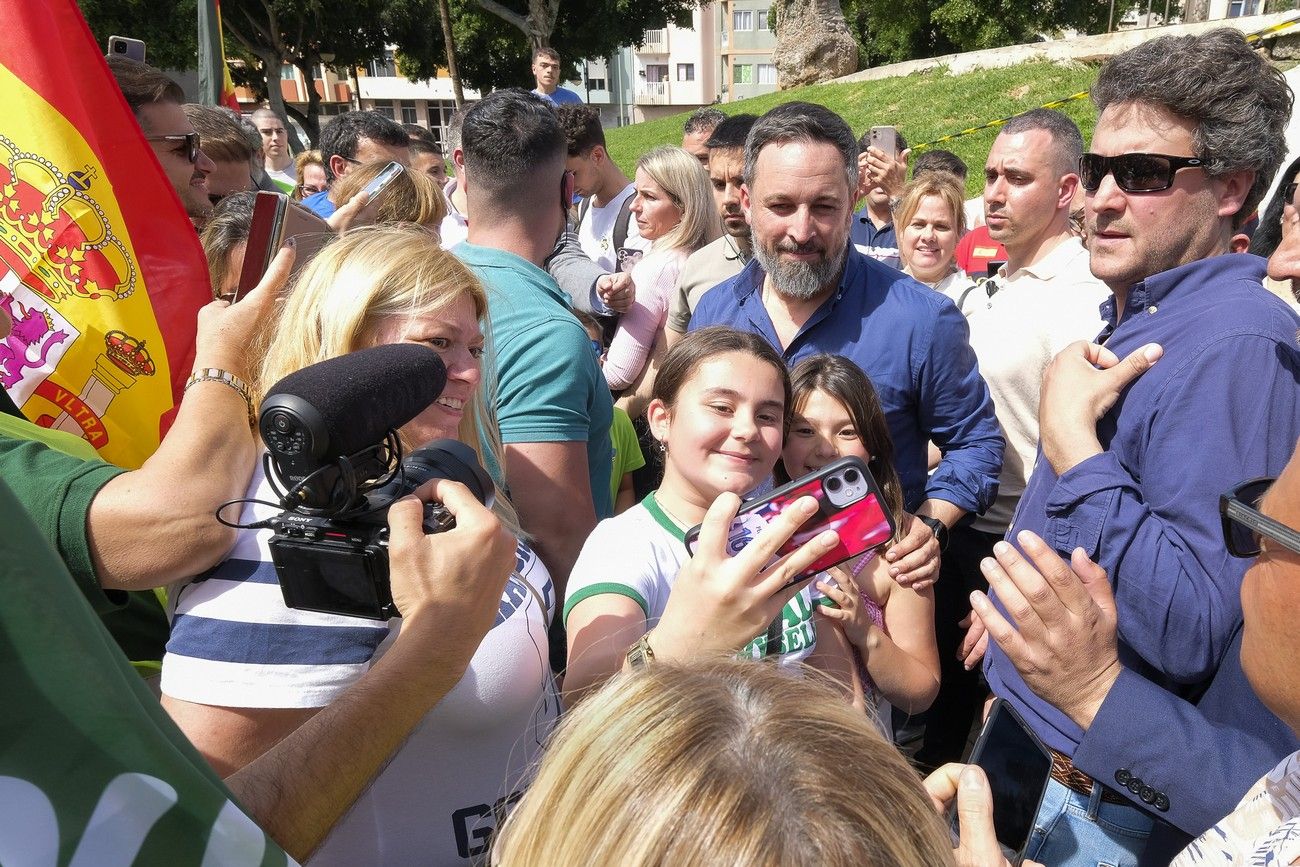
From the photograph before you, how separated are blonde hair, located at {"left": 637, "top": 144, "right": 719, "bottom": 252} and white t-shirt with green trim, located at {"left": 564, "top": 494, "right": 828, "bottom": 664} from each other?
107 inches

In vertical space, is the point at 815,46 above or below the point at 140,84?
above

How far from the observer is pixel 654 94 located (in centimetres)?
6544

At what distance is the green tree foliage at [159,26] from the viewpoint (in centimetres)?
2333

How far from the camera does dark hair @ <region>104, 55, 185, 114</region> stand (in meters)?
3.21

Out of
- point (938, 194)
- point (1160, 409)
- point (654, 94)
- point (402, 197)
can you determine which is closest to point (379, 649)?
point (1160, 409)

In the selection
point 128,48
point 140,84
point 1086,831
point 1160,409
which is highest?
point 128,48

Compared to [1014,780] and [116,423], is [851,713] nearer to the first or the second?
[1014,780]

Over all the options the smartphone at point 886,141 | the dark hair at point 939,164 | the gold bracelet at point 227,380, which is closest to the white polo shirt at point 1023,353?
the dark hair at point 939,164

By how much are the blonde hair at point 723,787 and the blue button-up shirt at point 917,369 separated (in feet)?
6.75

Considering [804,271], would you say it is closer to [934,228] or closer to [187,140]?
[934,228]

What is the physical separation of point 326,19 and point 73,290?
30460 millimetres

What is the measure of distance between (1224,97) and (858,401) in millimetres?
1179

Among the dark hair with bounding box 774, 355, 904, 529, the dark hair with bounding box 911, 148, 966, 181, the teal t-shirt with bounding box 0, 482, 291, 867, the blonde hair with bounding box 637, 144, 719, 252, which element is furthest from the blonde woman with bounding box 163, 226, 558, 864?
the dark hair with bounding box 911, 148, 966, 181

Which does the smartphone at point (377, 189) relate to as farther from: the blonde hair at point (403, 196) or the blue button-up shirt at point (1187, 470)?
the blue button-up shirt at point (1187, 470)
